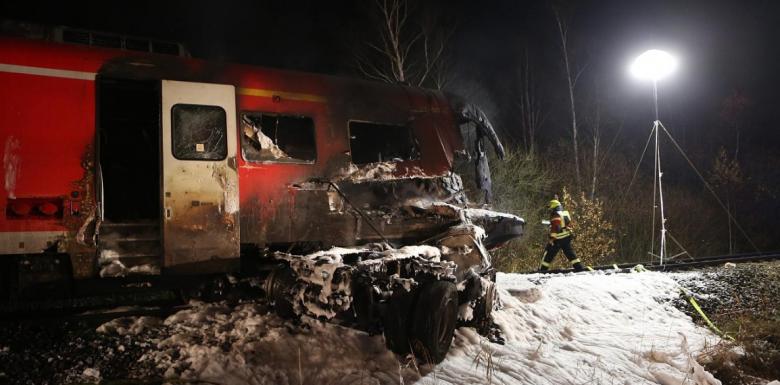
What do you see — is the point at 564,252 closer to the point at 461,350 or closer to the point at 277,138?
the point at 461,350

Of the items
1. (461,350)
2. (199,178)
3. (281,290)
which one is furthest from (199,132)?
(461,350)

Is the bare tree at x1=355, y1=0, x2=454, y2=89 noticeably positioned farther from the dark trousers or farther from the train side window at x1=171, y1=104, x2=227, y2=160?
the train side window at x1=171, y1=104, x2=227, y2=160

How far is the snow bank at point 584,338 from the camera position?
470cm

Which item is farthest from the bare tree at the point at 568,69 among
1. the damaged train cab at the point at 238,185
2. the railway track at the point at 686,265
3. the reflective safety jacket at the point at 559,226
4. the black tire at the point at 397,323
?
the black tire at the point at 397,323

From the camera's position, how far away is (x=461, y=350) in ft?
16.6

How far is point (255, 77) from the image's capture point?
576 centimetres

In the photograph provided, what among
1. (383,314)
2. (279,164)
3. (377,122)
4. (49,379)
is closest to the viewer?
(49,379)

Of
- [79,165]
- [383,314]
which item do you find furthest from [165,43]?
[383,314]

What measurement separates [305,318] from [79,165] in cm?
276

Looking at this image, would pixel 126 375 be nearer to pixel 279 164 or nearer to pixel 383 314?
pixel 383 314

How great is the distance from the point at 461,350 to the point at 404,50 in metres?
12.0

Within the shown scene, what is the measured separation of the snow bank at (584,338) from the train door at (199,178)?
2.73 m

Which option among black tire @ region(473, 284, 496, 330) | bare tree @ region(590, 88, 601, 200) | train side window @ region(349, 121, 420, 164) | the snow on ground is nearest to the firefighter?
the snow on ground

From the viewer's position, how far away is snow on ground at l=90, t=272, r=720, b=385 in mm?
4043
